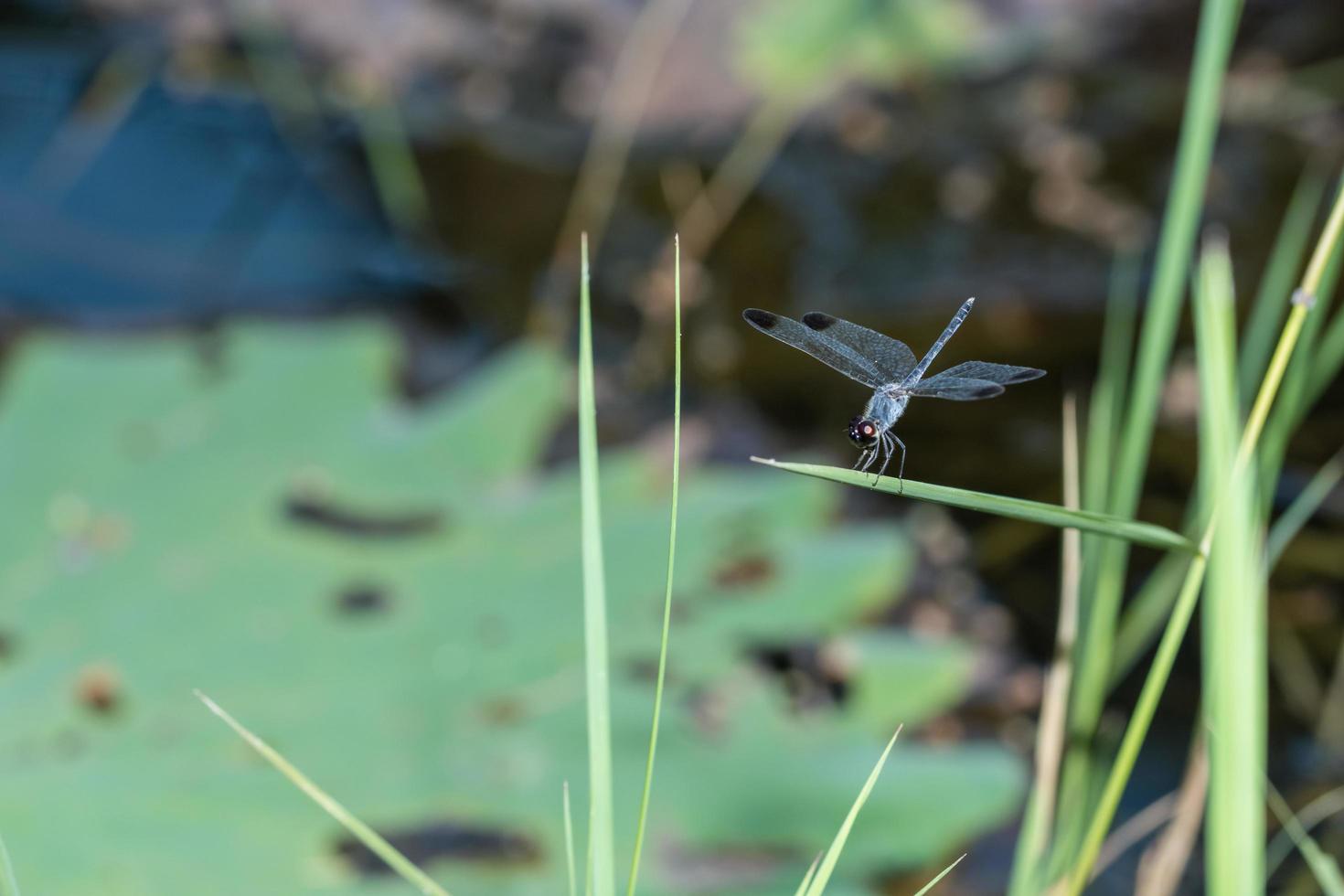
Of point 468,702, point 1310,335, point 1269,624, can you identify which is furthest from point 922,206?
point 1310,335

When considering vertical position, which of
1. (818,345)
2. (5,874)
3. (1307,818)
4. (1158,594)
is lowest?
(1307,818)

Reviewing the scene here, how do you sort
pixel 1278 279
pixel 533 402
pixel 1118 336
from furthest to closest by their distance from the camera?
1. pixel 1118 336
2. pixel 533 402
3. pixel 1278 279

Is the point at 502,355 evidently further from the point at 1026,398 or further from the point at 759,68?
the point at 759,68

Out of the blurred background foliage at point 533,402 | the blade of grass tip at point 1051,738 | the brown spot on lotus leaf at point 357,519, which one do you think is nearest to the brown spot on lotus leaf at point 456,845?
the blurred background foliage at point 533,402

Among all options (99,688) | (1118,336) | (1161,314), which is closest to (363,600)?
(99,688)

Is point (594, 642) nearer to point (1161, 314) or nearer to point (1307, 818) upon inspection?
point (1161, 314)

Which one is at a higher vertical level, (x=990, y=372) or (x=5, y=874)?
(x=990, y=372)
